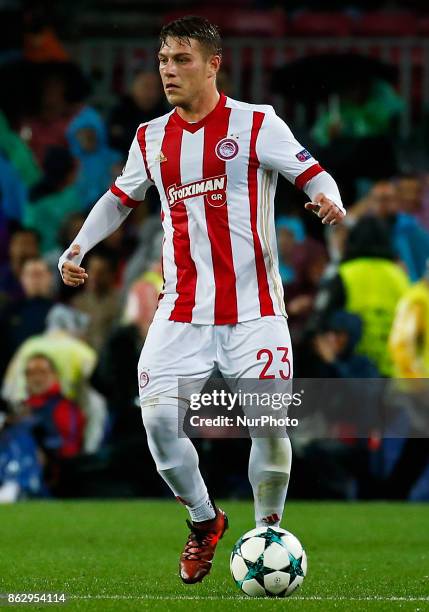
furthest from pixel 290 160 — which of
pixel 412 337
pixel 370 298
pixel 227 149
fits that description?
pixel 370 298

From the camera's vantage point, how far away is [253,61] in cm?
1795

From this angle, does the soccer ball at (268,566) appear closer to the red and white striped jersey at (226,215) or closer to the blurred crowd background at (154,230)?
the red and white striped jersey at (226,215)

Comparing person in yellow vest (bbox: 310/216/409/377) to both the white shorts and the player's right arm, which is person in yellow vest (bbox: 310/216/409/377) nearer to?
the player's right arm

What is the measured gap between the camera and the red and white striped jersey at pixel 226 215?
7102mm

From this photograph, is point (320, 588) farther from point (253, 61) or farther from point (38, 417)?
point (253, 61)

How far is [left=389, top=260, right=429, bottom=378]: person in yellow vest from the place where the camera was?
1270 cm

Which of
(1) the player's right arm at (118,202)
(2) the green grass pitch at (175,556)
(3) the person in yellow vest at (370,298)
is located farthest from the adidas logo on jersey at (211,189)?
(3) the person in yellow vest at (370,298)

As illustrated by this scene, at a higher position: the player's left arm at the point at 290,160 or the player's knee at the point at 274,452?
the player's left arm at the point at 290,160

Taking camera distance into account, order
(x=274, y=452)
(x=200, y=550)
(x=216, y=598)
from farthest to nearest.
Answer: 1. (x=200, y=550)
2. (x=274, y=452)
3. (x=216, y=598)

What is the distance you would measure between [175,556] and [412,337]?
4415mm

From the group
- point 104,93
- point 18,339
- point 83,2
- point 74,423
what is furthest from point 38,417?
point 83,2

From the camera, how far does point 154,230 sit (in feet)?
48.9

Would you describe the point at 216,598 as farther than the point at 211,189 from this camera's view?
No

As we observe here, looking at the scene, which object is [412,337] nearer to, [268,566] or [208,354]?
[208,354]
